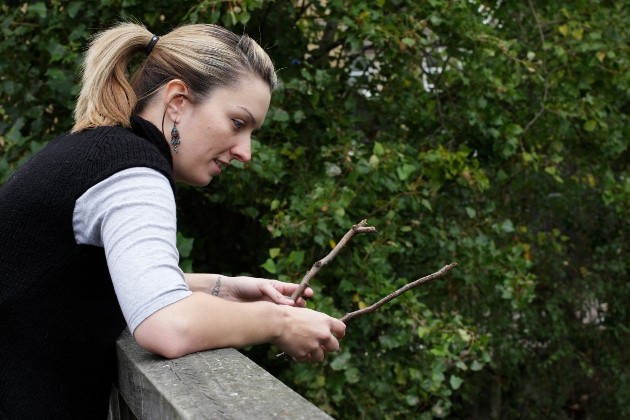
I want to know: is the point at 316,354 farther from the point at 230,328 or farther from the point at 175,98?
the point at 175,98

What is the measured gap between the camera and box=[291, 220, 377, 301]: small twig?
1.61 metres

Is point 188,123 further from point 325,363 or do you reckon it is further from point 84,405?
point 325,363

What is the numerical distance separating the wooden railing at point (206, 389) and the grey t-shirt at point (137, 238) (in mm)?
119

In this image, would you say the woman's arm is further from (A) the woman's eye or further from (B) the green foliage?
(B) the green foliage

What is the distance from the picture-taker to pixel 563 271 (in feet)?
23.3

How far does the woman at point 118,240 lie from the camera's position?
138cm

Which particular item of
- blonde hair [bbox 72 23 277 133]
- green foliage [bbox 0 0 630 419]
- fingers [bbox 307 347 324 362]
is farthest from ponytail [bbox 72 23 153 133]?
green foliage [bbox 0 0 630 419]

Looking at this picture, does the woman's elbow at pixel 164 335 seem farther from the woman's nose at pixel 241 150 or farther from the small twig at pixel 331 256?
the woman's nose at pixel 241 150

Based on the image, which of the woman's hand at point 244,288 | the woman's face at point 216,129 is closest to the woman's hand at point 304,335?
the woman's hand at point 244,288

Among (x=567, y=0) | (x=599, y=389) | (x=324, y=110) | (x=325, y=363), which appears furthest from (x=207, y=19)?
(x=599, y=389)

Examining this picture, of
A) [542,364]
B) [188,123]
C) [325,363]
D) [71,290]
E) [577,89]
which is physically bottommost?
[542,364]

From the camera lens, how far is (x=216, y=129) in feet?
5.74

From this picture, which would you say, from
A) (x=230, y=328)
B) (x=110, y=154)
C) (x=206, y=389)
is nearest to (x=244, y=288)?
(x=230, y=328)

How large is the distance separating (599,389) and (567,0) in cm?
447
